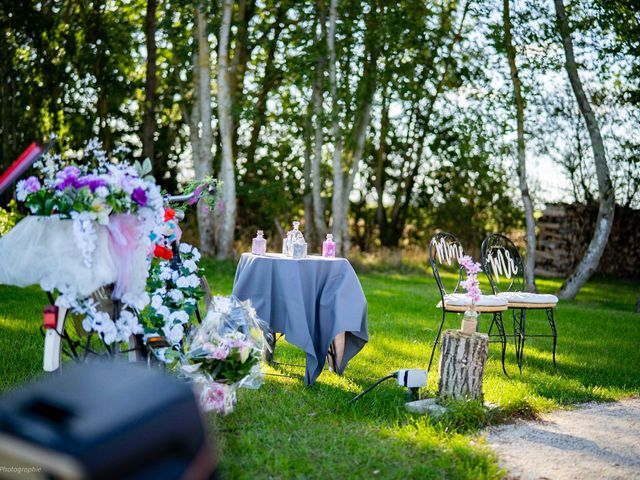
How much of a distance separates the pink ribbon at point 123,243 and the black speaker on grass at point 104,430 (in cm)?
176

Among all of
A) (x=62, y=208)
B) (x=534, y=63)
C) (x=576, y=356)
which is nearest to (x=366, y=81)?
(x=534, y=63)

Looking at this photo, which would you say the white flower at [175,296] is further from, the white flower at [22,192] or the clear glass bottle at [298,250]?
the clear glass bottle at [298,250]

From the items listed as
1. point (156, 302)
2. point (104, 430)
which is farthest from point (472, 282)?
point (104, 430)

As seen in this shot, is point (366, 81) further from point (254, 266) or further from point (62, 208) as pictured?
point (62, 208)

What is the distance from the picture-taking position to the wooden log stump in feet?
14.5

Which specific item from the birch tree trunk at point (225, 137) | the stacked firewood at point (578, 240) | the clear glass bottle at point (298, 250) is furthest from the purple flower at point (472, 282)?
the stacked firewood at point (578, 240)

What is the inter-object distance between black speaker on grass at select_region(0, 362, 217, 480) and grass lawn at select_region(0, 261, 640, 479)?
5.98ft

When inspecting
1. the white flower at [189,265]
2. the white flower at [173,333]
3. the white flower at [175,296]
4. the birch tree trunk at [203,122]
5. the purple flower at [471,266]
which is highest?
the birch tree trunk at [203,122]

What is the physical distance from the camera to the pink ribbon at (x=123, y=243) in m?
3.24

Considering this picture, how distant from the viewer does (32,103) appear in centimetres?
1470

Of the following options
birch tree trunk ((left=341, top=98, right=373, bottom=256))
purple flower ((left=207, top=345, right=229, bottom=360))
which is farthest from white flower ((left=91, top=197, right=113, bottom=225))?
birch tree trunk ((left=341, top=98, right=373, bottom=256))

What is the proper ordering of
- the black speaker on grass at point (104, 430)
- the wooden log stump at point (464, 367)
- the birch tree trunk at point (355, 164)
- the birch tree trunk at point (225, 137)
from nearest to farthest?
the black speaker on grass at point (104, 430), the wooden log stump at point (464, 367), the birch tree trunk at point (225, 137), the birch tree trunk at point (355, 164)

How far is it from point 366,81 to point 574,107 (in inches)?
150

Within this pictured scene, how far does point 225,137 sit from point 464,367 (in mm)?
8367
